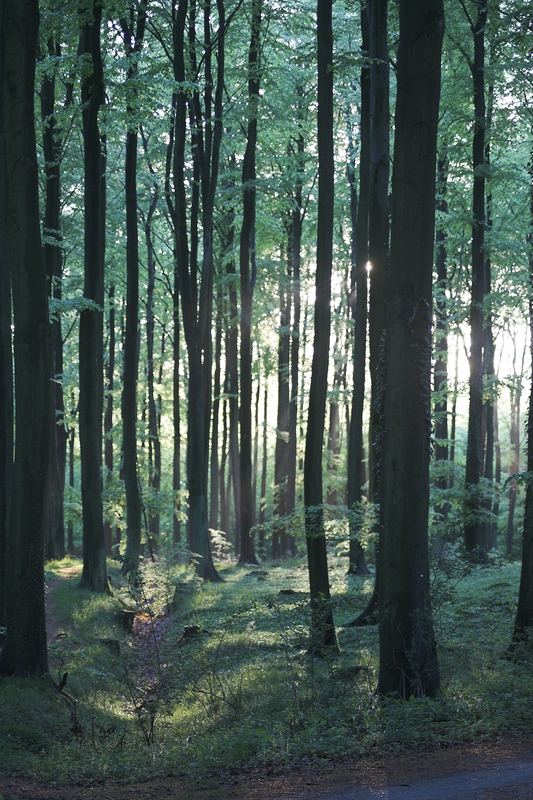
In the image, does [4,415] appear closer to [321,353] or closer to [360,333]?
[321,353]

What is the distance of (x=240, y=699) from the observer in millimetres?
9484

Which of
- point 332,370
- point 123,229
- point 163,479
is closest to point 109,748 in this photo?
point 123,229

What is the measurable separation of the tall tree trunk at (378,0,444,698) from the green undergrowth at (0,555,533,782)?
2.25ft

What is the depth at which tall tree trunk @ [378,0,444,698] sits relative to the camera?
27.6ft

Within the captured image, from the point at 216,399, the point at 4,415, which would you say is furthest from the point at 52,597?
the point at 216,399

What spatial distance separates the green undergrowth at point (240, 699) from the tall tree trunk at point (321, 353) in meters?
1.16

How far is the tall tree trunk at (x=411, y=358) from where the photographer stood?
842cm

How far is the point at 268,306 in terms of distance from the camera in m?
31.4

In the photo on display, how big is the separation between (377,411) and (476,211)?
484 inches

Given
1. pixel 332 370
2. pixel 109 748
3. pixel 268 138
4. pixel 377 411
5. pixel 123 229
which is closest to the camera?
pixel 109 748

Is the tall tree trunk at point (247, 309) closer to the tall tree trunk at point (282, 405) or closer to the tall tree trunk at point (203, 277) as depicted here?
the tall tree trunk at point (203, 277)

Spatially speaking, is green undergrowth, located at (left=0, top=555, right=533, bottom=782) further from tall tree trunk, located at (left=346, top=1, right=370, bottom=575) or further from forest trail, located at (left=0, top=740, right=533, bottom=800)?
tall tree trunk, located at (left=346, top=1, right=370, bottom=575)

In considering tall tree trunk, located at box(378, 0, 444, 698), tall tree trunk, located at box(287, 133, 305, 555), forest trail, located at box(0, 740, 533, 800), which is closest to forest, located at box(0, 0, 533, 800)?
tall tree trunk, located at box(378, 0, 444, 698)

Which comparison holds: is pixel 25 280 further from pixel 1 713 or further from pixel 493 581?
pixel 493 581
